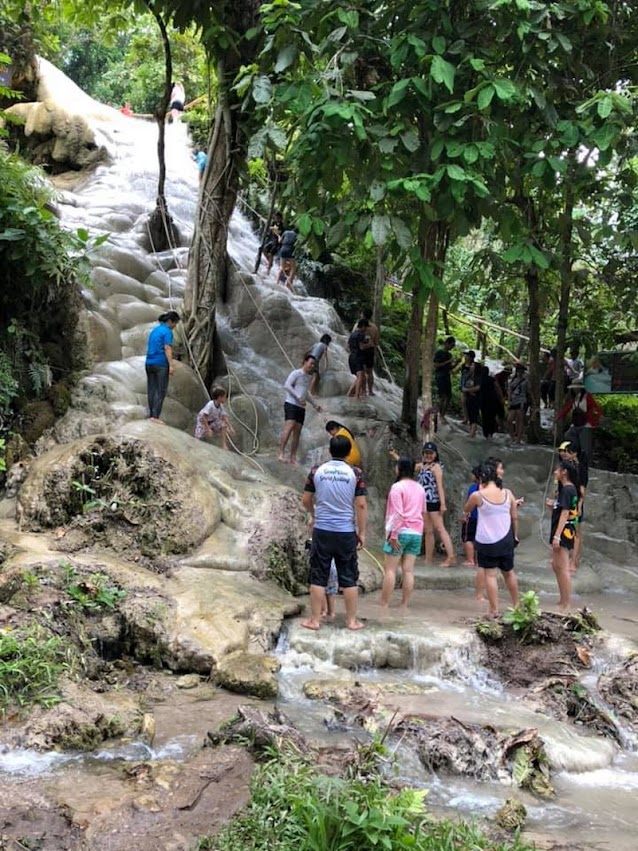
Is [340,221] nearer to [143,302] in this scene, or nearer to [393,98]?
[393,98]

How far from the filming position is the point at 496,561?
7.61m

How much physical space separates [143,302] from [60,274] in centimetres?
273

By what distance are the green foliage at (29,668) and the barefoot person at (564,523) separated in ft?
15.6

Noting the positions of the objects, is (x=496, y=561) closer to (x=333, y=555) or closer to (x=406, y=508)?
(x=406, y=508)

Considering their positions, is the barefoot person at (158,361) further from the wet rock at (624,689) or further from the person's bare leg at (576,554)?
the wet rock at (624,689)

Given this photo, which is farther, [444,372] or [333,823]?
[444,372]

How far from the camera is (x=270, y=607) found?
23.8ft

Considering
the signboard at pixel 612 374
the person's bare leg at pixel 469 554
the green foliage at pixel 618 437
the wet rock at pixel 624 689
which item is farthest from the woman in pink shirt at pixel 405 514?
the green foliage at pixel 618 437

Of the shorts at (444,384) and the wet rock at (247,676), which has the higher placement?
the shorts at (444,384)

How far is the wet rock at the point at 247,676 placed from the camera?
5980 mm

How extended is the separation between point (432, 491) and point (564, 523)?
177cm

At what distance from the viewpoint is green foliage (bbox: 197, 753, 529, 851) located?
353 centimetres

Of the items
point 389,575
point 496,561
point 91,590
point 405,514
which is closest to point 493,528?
point 496,561

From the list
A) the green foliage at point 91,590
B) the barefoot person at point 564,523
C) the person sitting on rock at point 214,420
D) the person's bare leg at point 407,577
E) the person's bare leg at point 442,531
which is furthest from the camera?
the person sitting on rock at point 214,420
